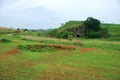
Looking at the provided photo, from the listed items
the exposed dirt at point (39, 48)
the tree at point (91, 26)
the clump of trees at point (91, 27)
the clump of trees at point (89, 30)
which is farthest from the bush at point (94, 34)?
the exposed dirt at point (39, 48)

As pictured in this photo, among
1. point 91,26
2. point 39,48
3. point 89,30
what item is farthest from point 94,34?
point 39,48

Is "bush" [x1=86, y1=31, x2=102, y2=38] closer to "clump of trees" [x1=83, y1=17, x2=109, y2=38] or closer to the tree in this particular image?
A: "clump of trees" [x1=83, y1=17, x2=109, y2=38]

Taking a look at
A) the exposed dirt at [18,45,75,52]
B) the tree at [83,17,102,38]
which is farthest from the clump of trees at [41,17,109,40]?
the exposed dirt at [18,45,75,52]

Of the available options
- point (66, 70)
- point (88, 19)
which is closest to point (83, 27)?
point (88, 19)

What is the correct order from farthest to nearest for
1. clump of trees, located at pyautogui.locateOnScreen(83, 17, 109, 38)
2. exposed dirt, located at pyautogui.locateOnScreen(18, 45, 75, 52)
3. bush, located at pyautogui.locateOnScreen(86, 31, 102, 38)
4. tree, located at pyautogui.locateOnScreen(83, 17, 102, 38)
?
tree, located at pyautogui.locateOnScreen(83, 17, 102, 38) → clump of trees, located at pyautogui.locateOnScreen(83, 17, 109, 38) → bush, located at pyautogui.locateOnScreen(86, 31, 102, 38) → exposed dirt, located at pyautogui.locateOnScreen(18, 45, 75, 52)

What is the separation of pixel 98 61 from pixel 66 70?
558 cm

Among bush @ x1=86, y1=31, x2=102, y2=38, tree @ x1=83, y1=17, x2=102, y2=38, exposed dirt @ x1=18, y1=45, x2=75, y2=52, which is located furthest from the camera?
tree @ x1=83, y1=17, x2=102, y2=38

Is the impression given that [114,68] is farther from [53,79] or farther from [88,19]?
[88,19]

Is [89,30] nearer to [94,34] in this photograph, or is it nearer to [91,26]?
[91,26]

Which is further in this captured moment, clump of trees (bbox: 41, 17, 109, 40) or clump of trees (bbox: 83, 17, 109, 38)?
clump of trees (bbox: 83, 17, 109, 38)

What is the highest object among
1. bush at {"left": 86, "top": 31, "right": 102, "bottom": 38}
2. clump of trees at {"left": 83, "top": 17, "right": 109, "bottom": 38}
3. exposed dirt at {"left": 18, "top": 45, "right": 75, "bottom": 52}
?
clump of trees at {"left": 83, "top": 17, "right": 109, "bottom": 38}

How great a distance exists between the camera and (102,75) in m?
17.6

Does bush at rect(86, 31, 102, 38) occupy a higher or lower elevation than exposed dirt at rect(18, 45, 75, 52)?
higher

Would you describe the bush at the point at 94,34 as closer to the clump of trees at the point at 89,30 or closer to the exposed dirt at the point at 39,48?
the clump of trees at the point at 89,30
